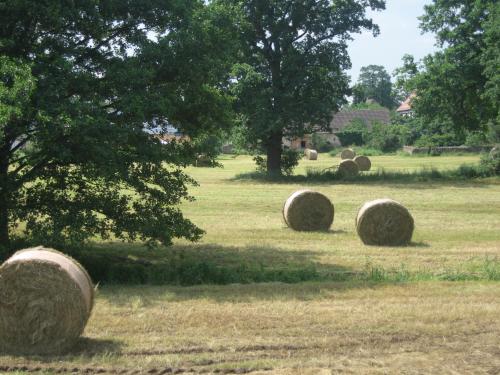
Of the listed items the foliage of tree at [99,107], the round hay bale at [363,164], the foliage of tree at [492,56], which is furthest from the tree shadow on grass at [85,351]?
the round hay bale at [363,164]

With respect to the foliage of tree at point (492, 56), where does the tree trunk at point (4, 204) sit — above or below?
below

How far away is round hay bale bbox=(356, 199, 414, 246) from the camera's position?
18.9 metres

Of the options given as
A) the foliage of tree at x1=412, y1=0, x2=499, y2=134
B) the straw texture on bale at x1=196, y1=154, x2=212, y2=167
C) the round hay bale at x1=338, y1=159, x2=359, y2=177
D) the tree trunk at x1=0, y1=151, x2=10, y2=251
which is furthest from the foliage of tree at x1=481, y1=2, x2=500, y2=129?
the tree trunk at x1=0, y1=151, x2=10, y2=251

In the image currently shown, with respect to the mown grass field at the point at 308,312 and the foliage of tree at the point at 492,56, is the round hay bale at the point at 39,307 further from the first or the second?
the foliage of tree at the point at 492,56

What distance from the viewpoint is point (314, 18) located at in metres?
44.0

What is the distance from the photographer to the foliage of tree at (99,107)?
43.9 feet

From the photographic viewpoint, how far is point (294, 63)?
4331 centimetres

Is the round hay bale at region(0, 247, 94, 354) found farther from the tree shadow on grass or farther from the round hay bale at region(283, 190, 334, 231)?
the round hay bale at region(283, 190, 334, 231)

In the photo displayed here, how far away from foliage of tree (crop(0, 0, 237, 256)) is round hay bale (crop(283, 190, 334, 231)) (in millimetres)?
6331

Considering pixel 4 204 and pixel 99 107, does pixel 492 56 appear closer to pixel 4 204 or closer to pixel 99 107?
pixel 99 107

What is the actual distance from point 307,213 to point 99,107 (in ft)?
31.3

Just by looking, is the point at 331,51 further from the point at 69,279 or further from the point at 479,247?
the point at 69,279

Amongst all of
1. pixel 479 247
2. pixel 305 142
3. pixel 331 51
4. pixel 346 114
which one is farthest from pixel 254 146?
pixel 346 114

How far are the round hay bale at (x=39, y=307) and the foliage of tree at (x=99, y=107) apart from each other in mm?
4043
